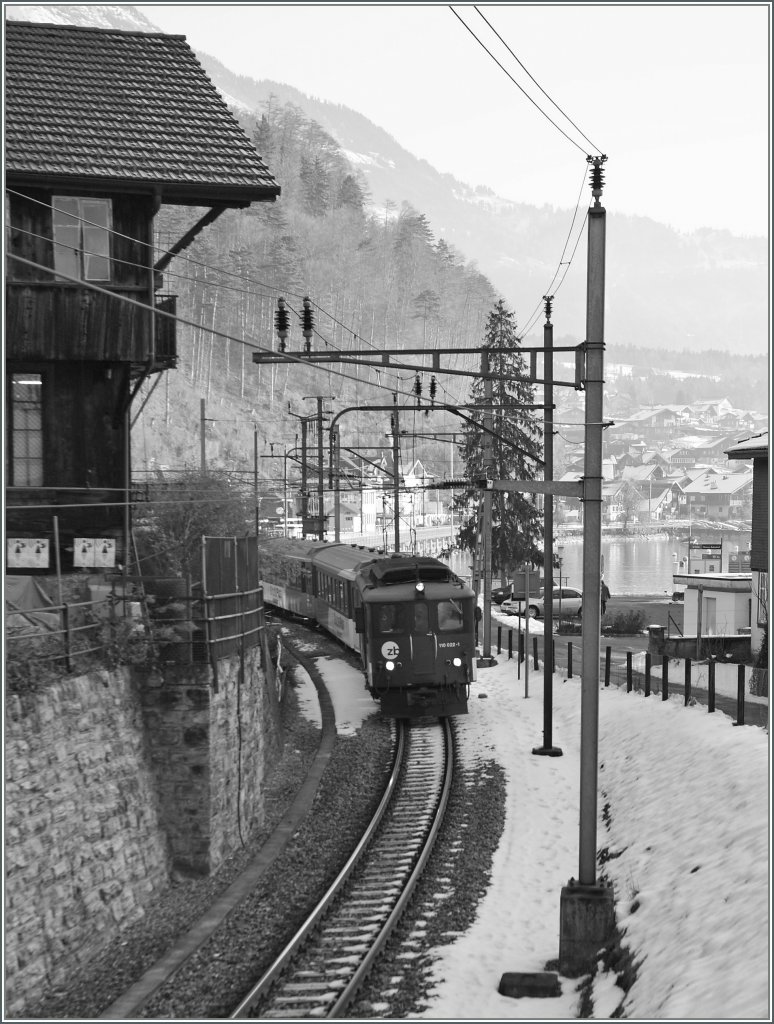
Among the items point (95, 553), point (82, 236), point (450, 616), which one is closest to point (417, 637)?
point (450, 616)

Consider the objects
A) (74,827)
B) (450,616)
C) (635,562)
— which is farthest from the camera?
(635,562)

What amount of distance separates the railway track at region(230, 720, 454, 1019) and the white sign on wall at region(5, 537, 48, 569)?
22.7 feet

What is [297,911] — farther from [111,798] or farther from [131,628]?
[131,628]

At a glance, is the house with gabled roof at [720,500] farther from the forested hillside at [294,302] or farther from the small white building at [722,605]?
the small white building at [722,605]

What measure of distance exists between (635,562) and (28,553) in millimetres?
125602

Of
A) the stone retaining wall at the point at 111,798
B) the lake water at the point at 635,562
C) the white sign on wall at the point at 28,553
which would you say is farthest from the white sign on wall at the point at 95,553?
the lake water at the point at 635,562

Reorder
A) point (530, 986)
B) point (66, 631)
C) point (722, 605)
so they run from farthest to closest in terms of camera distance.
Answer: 1. point (722, 605)
2. point (66, 631)
3. point (530, 986)

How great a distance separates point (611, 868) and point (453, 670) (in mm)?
9195

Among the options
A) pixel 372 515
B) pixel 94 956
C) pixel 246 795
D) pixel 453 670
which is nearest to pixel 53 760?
pixel 94 956

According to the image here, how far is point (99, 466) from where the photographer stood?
812 inches

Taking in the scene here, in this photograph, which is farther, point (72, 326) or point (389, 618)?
point (389, 618)

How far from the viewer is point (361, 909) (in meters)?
13.0

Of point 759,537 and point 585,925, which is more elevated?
point 759,537

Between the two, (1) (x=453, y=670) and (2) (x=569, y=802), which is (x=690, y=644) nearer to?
(1) (x=453, y=670)
